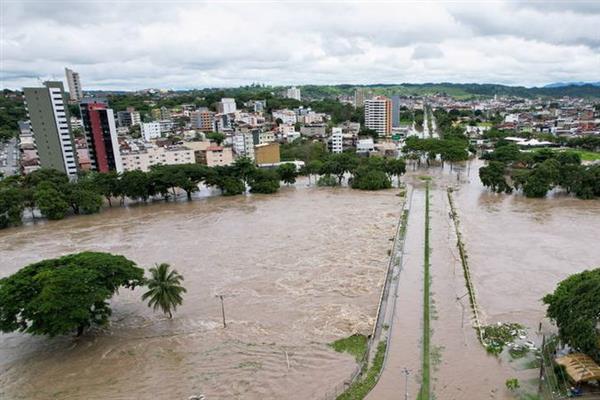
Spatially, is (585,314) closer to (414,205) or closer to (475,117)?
(414,205)

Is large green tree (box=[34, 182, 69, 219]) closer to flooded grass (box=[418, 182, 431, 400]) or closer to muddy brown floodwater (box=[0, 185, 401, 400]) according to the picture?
muddy brown floodwater (box=[0, 185, 401, 400])

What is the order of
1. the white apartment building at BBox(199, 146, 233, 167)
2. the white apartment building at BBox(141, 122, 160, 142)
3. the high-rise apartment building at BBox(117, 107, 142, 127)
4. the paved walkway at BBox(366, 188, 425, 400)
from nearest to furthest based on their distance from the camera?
1. the paved walkway at BBox(366, 188, 425, 400)
2. the white apartment building at BBox(199, 146, 233, 167)
3. the white apartment building at BBox(141, 122, 160, 142)
4. the high-rise apartment building at BBox(117, 107, 142, 127)

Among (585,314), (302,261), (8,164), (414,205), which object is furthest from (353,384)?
(8,164)

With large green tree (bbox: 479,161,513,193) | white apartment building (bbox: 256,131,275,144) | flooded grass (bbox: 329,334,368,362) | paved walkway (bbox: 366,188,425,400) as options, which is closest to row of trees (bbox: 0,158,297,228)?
large green tree (bbox: 479,161,513,193)

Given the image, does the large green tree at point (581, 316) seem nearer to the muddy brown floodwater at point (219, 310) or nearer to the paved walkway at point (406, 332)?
the paved walkway at point (406, 332)

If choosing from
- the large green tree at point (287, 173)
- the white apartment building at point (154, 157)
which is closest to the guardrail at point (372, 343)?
the large green tree at point (287, 173)

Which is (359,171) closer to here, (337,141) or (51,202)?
(337,141)

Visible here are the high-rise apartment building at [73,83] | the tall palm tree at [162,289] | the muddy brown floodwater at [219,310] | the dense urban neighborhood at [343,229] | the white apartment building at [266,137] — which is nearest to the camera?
the muddy brown floodwater at [219,310]
